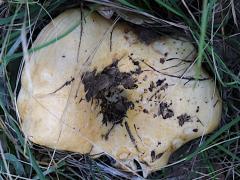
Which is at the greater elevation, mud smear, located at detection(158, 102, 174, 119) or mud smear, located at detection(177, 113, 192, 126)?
mud smear, located at detection(158, 102, 174, 119)

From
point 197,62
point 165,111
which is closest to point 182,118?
point 165,111

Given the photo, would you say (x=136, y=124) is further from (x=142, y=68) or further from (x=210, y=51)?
(x=210, y=51)

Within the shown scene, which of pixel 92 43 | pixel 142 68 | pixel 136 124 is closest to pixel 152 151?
pixel 136 124

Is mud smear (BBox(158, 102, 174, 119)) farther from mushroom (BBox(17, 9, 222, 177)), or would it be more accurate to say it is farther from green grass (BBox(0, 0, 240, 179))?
green grass (BBox(0, 0, 240, 179))

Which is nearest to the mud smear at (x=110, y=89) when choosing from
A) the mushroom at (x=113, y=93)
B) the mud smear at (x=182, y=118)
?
the mushroom at (x=113, y=93)

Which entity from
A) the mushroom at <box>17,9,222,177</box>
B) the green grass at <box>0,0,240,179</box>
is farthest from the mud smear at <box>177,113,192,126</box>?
the green grass at <box>0,0,240,179</box>

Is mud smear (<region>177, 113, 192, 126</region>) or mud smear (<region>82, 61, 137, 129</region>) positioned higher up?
mud smear (<region>82, 61, 137, 129</region>)

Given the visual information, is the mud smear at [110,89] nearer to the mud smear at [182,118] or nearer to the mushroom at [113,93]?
the mushroom at [113,93]

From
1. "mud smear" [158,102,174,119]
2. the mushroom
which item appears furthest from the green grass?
"mud smear" [158,102,174,119]
